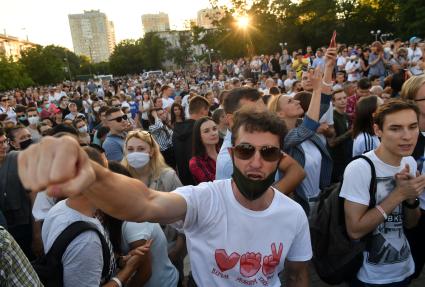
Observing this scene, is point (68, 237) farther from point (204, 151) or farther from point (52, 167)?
point (204, 151)

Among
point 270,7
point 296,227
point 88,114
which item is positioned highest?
point 270,7

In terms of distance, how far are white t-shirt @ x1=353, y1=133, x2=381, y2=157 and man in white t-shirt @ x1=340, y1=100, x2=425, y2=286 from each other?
90 centimetres

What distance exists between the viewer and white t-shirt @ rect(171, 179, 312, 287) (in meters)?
1.77

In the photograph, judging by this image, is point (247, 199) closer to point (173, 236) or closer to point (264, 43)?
point (173, 236)

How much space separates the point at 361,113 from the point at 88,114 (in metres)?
11.5

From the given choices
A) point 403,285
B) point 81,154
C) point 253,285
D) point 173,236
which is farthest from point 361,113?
point 81,154

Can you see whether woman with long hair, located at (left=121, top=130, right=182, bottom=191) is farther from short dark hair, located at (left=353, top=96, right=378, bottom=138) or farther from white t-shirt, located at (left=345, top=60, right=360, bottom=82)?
white t-shirt, located at (left=345, top=60, right=360, bottom=82)

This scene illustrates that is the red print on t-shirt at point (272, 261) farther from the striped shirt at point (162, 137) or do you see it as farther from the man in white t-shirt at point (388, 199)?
the striped shirt at point (162, 137)

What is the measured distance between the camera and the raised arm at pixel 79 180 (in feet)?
3.33

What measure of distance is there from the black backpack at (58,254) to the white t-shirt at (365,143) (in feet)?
8.42

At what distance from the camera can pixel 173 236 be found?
10.9 ft

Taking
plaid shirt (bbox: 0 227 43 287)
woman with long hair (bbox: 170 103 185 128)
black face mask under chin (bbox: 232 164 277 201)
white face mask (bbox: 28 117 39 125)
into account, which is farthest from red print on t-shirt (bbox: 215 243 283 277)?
white face mask (bbox: 28 117 39 125)

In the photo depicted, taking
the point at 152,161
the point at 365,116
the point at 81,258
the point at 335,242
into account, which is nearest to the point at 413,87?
the point at 365,116

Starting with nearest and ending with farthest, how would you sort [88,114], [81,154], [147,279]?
[81,154]
[147,279]
[88,114]
